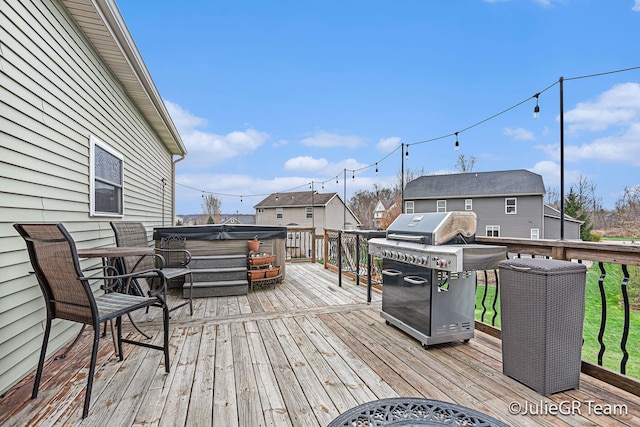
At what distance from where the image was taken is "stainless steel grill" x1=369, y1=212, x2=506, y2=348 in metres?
2.54

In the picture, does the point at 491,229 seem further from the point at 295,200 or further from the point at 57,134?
the point at 57,134

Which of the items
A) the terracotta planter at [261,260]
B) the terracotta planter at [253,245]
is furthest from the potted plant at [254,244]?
the terracotta planter at [261,260]

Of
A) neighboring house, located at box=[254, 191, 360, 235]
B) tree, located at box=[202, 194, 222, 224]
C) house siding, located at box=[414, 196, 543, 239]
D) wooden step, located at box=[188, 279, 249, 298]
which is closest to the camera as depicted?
wooden step, located at box=[188, 279, 249, 298]

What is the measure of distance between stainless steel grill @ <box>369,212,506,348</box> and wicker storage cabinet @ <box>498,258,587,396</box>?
17.9 inches

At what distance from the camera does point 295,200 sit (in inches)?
1020

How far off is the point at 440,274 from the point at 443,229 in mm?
386

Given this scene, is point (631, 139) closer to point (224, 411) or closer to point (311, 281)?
point (311, 281)

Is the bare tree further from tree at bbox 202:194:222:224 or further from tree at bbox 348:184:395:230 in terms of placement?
tree at bbox 202:194:222:224

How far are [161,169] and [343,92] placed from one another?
8.44 meters

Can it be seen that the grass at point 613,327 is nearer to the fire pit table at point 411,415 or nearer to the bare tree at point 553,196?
the fire pit table at point 411,415

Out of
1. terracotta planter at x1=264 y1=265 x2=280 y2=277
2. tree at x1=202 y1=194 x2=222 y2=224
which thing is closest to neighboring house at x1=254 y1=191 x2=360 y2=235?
tree at x1=202 y1=194 x2=222 y2=224

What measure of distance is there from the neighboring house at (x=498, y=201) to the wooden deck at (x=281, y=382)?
62.9 feet

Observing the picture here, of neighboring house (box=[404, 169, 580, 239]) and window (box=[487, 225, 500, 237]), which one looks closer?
neighboring house (box=[404, 169, 580, 239])

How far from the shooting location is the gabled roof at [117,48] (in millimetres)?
3028
